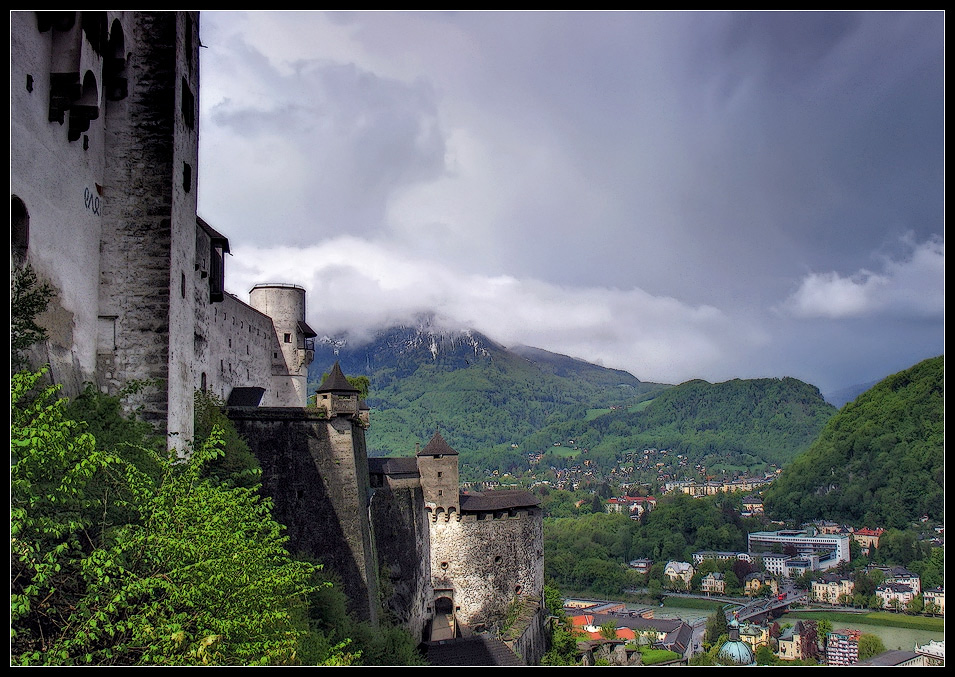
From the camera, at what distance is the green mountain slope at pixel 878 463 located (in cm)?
13988

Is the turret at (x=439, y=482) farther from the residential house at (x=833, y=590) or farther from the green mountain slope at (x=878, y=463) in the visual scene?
the green mountain slope at (x=878, y=463)

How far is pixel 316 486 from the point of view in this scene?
2491cm

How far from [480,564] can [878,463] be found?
137m

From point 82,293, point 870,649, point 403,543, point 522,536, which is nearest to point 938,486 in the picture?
point 870,649

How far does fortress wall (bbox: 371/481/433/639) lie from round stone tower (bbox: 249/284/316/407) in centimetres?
651

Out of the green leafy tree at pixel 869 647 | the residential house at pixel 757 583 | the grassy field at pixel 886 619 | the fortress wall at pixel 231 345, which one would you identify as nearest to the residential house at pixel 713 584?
the residential house at pixel 757 583

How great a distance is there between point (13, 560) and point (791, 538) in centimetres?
15168

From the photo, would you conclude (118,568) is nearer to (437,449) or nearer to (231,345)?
(231,345)

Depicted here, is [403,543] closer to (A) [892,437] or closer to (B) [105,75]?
(B) [105,75]

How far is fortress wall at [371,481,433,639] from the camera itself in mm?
30547

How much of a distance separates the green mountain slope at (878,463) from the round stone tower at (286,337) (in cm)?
12092

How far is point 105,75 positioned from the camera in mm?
16047

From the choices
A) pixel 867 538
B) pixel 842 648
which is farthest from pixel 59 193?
pixel 867 538

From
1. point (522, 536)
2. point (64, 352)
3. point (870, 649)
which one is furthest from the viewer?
point (870, 649)
